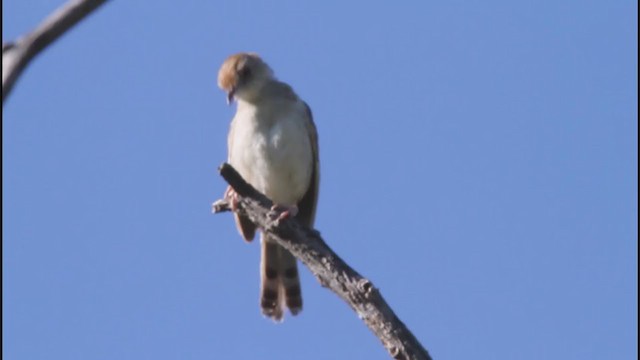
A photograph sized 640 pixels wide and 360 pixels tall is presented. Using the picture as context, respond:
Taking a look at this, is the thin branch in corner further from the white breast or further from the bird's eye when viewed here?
the bird's eye

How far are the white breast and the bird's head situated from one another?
14 cm

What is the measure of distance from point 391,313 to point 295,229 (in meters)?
1.07

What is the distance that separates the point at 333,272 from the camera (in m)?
5.85

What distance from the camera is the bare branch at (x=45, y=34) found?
245 cm

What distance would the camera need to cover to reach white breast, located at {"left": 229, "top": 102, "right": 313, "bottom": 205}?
28.4 feet

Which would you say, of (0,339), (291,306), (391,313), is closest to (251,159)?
(291,306)

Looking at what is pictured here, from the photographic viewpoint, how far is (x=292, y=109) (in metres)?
Result: 8.90

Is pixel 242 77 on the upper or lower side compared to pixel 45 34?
upper

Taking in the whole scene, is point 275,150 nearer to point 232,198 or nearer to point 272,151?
point 272,151

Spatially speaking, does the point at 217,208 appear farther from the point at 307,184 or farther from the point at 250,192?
the point at 307,184

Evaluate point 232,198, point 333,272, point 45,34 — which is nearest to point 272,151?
point 232,198

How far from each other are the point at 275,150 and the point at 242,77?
2.36 feet

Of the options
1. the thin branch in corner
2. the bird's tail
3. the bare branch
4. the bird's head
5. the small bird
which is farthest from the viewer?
the bird's head

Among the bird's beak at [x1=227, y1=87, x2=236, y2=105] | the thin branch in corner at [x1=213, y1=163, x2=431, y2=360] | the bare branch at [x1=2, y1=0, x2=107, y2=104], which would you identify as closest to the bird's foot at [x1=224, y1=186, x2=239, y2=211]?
the thin branch in corner at [x1=213, y1=163, x2=431, y2=360]
